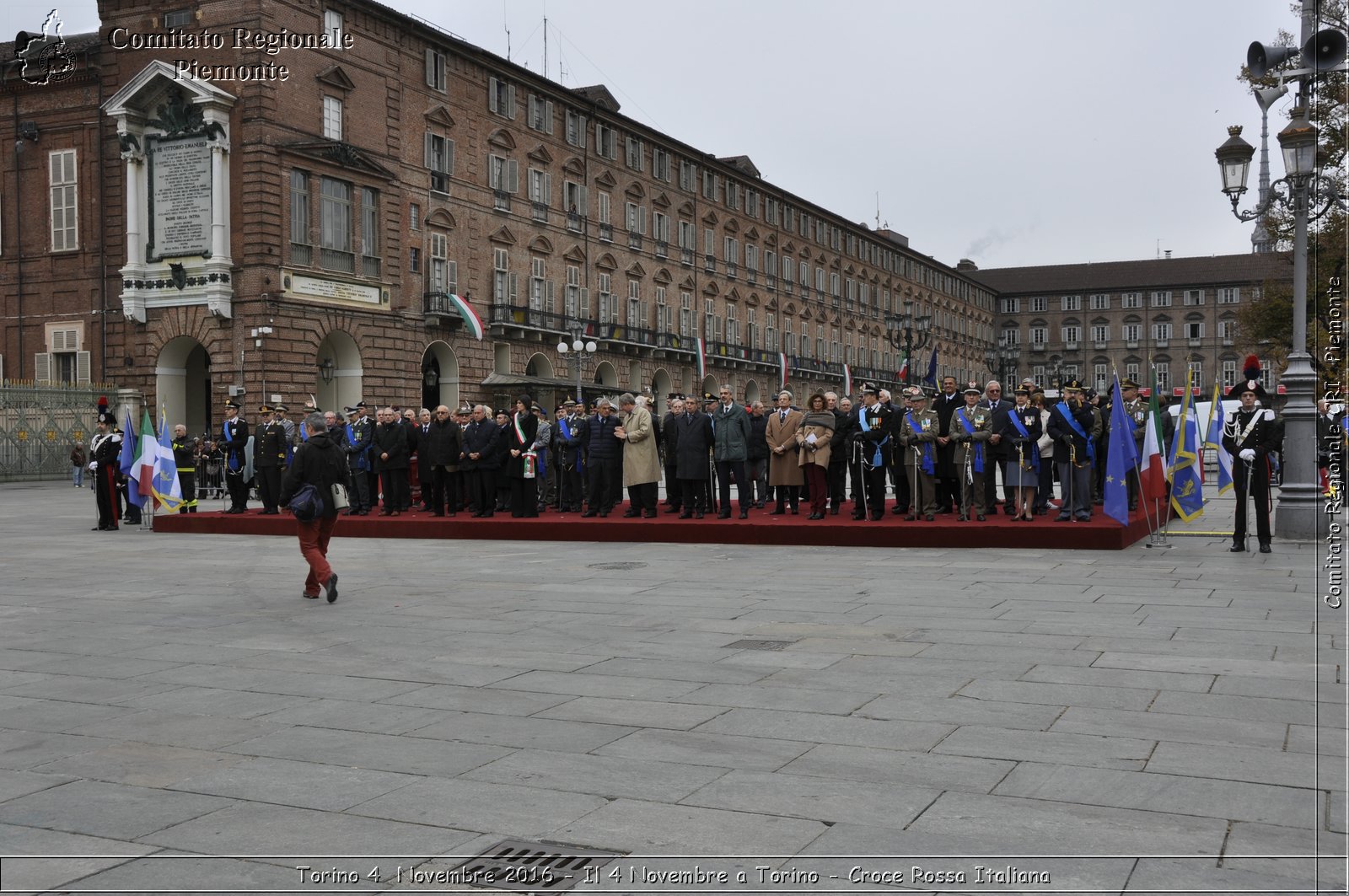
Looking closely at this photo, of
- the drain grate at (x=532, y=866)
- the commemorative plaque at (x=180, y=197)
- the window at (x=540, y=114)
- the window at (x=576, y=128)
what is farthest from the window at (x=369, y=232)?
the drain grate at (x=532, y=866)

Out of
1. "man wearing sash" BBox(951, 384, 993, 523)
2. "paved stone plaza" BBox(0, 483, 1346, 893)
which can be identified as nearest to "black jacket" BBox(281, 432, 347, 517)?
"paved stone plaza" BBox(0, 483, 1346, 893)

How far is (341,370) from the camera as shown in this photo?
39.8 metres

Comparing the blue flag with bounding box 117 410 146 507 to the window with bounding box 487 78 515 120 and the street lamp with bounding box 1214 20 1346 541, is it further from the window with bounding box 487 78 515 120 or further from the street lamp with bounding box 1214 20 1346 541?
the window with bounding box 487 78 515 120

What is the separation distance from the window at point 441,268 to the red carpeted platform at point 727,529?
2296cm

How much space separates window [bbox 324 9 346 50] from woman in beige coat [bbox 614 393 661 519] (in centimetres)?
2548

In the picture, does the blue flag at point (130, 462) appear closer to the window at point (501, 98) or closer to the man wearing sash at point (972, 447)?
the man wearing sash at point (972, 447)

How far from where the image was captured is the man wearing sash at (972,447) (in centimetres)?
1594

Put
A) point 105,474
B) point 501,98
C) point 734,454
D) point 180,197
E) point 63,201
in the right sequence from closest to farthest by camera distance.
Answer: point 734,454
point 105,474
point 180,197
point 63,201
point 501,98

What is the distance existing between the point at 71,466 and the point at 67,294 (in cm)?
578

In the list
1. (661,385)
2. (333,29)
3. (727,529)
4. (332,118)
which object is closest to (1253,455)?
(727,529)

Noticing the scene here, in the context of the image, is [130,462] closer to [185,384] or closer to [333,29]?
[185,384]

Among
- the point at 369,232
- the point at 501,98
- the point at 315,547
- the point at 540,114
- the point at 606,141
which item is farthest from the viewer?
the point at 606,141

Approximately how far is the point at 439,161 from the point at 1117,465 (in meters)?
34.1

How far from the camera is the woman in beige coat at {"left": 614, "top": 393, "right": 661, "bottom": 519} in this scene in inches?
720
